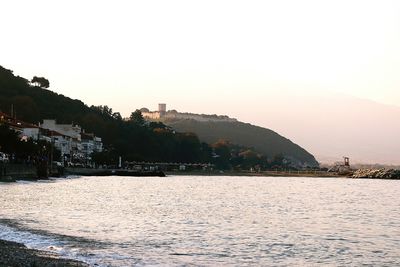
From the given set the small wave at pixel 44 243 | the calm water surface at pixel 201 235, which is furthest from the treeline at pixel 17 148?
the small wave at pixel 44 243

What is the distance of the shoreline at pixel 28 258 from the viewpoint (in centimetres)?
2256

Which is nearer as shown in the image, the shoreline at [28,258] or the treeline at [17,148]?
the shoreline at [28,258]

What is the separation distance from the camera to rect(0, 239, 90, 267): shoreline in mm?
22564

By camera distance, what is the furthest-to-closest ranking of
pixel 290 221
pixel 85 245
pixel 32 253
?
pixel 290 221 < pixel 85 245 < pixel 32 253

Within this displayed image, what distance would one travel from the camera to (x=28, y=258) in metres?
24.5

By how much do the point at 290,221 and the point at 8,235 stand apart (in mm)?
26009

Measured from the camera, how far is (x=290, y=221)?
53750 mm

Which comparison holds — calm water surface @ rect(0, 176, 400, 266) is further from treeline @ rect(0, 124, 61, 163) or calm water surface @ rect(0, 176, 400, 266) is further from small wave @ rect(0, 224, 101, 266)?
treeline @ rect(0, 124, 61, 163)

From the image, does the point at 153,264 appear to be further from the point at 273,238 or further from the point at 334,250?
the point at 273,238

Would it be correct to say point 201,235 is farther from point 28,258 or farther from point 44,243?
point 28,258

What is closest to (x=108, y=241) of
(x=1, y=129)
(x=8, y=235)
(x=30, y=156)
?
(x=8, y=235)

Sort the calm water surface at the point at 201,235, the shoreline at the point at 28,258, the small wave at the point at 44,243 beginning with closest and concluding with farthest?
the shoreline at the point at 28,258 < the small wave at the point at 44,243 < the calm water surface at the point at 201,235

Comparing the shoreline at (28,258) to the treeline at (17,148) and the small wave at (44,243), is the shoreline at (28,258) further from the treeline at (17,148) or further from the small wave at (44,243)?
the treeline at (17,148)

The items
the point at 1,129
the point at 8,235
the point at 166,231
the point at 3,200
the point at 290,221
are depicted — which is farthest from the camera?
the point at 1,129
